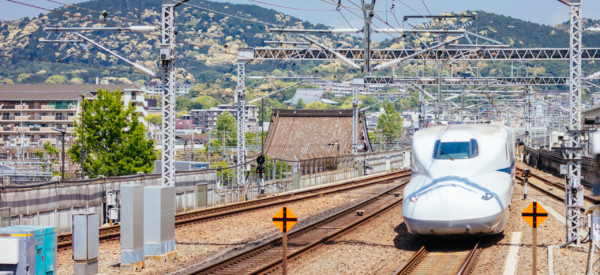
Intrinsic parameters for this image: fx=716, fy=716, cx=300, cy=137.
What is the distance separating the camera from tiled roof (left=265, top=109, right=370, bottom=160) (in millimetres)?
77500

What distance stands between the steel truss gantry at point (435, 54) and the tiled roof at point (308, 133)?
89.3 feet

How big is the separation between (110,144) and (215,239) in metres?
48.2

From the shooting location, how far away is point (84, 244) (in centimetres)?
1898

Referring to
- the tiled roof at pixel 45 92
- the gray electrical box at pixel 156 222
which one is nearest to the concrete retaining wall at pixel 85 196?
the gray electrical box at pixel 156 222

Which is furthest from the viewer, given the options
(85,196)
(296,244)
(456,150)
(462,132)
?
(85,196)

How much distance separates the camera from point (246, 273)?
745 inches

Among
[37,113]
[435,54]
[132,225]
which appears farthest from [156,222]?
[37,113]

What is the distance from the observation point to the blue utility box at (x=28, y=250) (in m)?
16.0

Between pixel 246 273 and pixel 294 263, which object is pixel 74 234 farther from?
pixel 294 263

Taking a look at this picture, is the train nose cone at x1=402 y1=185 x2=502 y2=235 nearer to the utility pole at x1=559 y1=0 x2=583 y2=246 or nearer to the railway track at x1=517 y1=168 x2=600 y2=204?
the utility pole at x1=559 y1=0 x2=583 y2=246

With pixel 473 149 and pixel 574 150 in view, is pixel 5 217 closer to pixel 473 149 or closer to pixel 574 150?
pixel 473 149

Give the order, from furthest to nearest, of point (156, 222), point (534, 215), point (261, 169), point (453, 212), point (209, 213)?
1. point (261, 169)
2. point (209, 213)
3. point (156, 222)
4. point (453, 212)
5. point (534, 215)

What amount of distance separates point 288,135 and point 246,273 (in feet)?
199

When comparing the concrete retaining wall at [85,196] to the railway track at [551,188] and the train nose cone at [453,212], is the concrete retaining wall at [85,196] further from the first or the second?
the railway track at [551,188]
